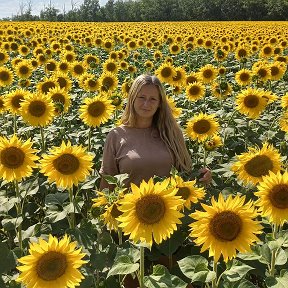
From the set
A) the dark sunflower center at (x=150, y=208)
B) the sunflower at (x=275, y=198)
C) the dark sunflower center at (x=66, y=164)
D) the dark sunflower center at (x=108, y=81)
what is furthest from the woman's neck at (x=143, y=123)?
the dark sunflower center at (x=108, y=81)

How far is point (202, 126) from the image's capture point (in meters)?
4.64

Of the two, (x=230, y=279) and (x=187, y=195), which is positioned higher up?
(x=187, y=195)

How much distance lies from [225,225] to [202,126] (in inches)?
94.0

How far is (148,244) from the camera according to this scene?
2.46 m

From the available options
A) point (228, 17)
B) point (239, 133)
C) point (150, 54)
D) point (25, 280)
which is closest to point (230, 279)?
point (25, 280)

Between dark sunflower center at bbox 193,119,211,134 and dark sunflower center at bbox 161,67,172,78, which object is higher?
dark sunflower center at bbox 161,67,172,78

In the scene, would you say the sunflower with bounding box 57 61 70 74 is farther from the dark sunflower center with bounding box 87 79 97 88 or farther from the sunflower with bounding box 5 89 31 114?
the sunflower with bounding box 5 89 31 114

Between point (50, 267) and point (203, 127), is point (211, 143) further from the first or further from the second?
point (50, 267)

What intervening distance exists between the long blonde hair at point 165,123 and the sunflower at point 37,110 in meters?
1.07

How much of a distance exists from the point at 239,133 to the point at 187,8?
57460mm

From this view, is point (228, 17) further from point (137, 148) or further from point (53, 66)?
point (137, 148)

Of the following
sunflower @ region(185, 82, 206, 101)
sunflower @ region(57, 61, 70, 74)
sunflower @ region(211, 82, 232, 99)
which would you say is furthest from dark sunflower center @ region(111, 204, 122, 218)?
sunflower @ region(57, 61, 70, 74)

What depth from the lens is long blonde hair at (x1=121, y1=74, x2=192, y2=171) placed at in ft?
13.2

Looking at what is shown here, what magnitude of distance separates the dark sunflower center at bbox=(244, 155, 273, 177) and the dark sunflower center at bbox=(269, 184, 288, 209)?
0.58 m
